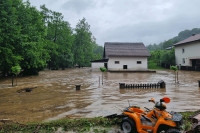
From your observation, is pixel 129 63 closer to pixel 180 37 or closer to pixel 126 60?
pixel 126 60

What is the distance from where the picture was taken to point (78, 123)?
548 cm

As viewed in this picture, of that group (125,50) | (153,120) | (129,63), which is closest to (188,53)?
Answer: (129,63)

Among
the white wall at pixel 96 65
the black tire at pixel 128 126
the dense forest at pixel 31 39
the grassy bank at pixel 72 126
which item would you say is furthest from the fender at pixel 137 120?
the white wall at pixel 96 65

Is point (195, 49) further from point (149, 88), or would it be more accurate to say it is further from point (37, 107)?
point (37, 107)

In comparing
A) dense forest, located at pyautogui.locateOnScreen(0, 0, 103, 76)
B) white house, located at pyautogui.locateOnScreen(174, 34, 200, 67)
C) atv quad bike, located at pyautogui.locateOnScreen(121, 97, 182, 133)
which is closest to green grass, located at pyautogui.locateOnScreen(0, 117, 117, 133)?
atv quad bike, located at pyautogui.locateOnScreen(121, 97, 182, 133)

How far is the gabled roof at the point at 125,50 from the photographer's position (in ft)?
122

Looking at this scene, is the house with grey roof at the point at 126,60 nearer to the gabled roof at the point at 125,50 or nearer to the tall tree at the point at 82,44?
the gabled roof at the point at 125,50

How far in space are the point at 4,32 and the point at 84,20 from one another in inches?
1511

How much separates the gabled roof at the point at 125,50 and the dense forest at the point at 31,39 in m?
12.4

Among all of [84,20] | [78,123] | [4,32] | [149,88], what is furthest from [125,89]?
[84,20]

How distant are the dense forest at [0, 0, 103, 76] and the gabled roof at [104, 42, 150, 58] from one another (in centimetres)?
1242

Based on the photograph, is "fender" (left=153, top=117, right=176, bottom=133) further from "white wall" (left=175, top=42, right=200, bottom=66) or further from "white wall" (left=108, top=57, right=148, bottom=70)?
"white wall" (left=175, top=42, right=200, bottom=66)

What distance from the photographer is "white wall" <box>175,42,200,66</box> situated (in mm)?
33656

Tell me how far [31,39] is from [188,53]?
33.3 metres
